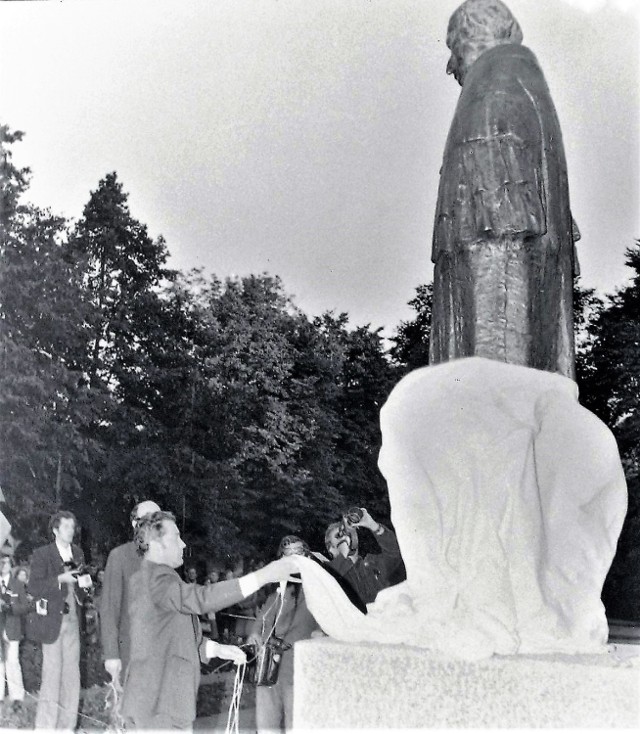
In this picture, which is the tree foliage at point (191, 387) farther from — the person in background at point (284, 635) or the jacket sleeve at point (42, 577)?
the person in background at point (284, 635)

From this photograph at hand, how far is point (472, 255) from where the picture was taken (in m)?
3.72

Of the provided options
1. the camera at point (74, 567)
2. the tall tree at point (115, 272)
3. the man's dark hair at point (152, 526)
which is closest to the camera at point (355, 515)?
the man's dark hair at point (152, 526)

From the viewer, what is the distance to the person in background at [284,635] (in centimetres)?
692

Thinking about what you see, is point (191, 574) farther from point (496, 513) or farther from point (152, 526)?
point (496, 513)

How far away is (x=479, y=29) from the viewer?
13.3ft

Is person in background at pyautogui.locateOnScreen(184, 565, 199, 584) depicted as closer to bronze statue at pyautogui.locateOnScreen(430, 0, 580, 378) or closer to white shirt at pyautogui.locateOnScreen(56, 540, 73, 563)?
white shirt at pyautogui.locateOnScreen(56, 540, 73, 563)

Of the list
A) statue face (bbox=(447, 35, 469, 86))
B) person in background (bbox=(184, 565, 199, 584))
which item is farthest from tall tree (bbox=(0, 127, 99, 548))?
statue face (bbox=(447, 35, 469, 86))

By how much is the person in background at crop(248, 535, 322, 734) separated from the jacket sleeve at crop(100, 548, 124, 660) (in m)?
0.89

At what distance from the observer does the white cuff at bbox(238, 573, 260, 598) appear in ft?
12.1

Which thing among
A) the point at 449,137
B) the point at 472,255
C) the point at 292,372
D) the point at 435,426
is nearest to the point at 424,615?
the point at 435,426

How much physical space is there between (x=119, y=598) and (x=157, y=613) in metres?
2.23

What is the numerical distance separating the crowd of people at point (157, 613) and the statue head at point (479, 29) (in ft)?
6.71

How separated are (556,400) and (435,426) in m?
0.37

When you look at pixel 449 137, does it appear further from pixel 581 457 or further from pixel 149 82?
pixel 149 82
